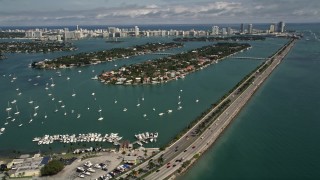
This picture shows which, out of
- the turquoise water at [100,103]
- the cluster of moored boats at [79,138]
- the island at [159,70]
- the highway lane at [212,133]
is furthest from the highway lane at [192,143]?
the island at [159,70]

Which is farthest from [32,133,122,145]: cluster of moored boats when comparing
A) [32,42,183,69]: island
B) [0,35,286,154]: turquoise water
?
[32,42,183,69]: island

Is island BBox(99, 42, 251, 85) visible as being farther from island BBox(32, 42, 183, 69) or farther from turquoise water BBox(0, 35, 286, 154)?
island BBox(32, 42, 183, 69)

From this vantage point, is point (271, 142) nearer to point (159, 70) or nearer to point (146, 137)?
point (146, 137)

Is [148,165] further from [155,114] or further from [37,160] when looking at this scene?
[155,114]

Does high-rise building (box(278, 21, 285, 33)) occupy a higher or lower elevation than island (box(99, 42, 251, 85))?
higher

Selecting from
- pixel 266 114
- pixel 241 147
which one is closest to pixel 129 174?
pixel 241 147
